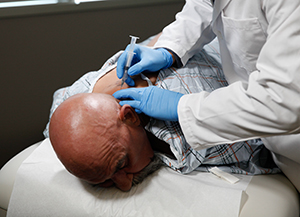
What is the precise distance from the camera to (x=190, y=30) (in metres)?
1.45

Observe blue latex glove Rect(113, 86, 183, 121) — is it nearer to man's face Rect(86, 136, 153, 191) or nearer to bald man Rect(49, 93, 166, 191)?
bald man Rect(49, 93, 166, 191)

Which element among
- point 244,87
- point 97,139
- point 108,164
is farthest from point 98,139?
point 244,87

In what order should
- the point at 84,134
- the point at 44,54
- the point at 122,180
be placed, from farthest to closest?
the point at 44,54 → the point at 122,180 → the point at 84,134

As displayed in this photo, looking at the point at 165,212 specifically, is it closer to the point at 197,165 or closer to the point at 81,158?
the point at 197,165

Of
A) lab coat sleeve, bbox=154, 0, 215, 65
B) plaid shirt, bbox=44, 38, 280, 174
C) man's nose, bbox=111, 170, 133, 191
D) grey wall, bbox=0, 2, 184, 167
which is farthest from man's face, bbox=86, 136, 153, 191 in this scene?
grey wall, bbox=0, 2, 184, 167

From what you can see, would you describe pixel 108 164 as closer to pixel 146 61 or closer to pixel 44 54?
pixel 146 61

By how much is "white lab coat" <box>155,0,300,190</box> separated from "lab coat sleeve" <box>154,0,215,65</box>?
21cm

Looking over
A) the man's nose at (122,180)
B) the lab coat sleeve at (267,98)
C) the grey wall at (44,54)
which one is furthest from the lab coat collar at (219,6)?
the grey wall at (44,54)

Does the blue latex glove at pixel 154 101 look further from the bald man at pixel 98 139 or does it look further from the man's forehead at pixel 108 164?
the man's forehead at pixel 108 164

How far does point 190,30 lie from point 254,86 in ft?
2.21

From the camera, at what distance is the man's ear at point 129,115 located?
108cm

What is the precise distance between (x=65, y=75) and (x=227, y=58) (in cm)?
147

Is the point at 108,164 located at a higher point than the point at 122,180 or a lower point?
higher

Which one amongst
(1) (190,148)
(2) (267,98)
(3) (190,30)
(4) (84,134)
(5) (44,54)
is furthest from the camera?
(5) (44,54)
